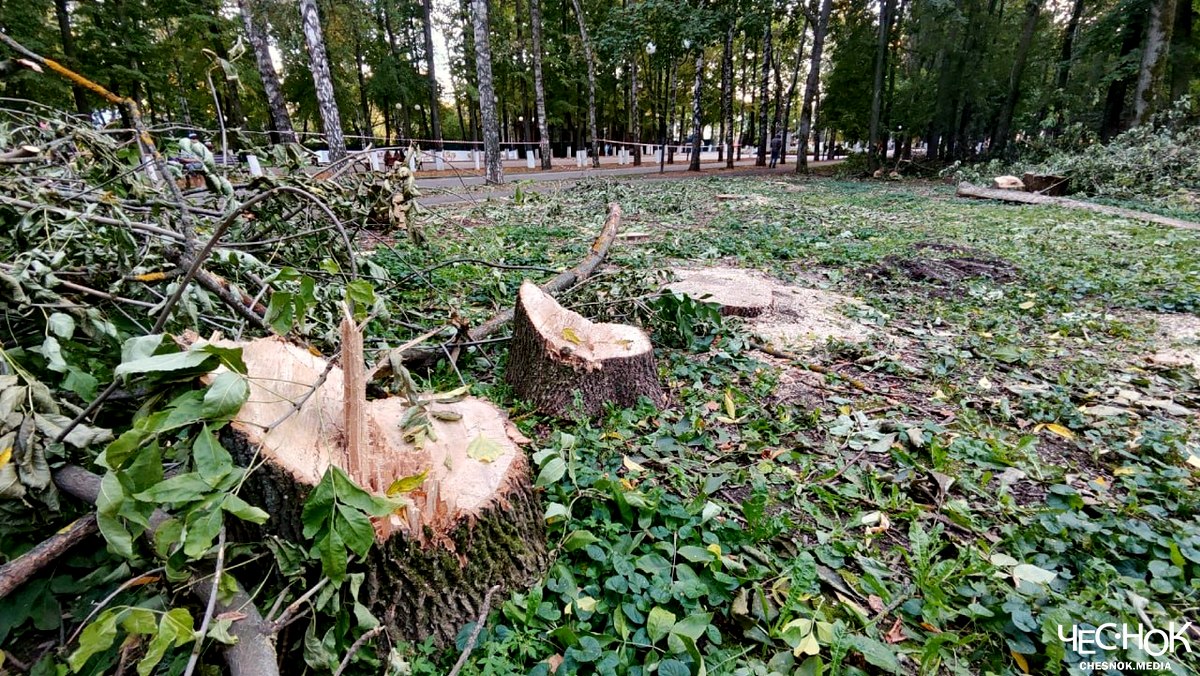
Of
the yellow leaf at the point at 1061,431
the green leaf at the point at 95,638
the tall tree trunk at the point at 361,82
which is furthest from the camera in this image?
the tall tree trunk at the point at 361,82

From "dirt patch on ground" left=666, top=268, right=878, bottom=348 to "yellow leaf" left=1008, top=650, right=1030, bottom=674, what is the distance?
238cm

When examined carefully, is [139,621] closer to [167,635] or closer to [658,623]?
[167,635]

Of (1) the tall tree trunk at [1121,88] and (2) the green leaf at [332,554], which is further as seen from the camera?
(1) the tall tree trunk at [1121,88]

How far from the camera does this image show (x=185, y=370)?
1203 millimetres

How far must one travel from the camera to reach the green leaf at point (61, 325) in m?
1.64

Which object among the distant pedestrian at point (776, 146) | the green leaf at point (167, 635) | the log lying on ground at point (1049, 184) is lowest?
the green leaf at point (167, 635)

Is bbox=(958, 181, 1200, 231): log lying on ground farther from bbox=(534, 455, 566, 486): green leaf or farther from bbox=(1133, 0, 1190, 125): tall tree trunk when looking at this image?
bbox=(534, 455, 566, 486): green leaf

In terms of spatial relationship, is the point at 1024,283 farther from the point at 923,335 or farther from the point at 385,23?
the point at 385,23

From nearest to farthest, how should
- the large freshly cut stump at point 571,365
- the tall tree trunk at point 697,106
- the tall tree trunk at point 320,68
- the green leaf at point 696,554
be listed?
the green leaf at point 696,554, the large freshly cut stump at point 571,365, the tall tree trunk at point 320,68, the tall tree trunk at point 697,106

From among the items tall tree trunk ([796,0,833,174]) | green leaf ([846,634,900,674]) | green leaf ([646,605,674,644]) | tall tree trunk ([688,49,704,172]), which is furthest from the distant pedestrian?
green leaf ([646,605,674,644])

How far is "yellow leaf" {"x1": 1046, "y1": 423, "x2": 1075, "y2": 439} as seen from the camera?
8.59 feet

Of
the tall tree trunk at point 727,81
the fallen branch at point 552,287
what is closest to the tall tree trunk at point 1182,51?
the tall tree trunk at point 727,81

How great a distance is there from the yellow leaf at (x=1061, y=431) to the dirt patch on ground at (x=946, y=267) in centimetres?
282

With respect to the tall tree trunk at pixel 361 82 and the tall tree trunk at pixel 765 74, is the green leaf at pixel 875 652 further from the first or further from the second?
the tall tree trunk at pixel 361 82
